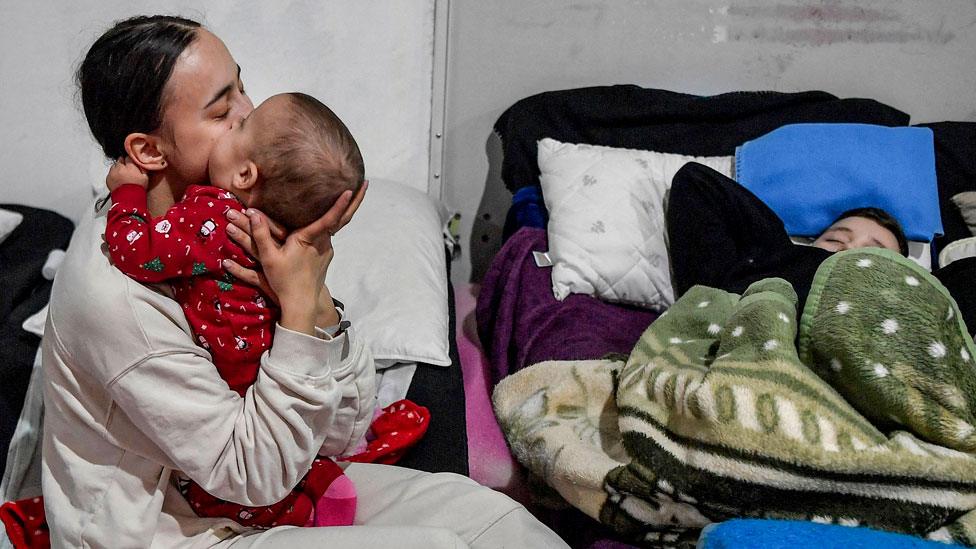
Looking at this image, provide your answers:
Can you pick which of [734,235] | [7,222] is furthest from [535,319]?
[7,222]

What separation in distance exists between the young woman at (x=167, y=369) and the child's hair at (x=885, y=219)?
1312mm

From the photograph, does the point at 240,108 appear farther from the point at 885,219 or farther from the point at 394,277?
the point at 885,219

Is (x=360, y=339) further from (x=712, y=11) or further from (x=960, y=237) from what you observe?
(x=960, y=237)

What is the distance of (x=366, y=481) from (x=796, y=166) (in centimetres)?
129

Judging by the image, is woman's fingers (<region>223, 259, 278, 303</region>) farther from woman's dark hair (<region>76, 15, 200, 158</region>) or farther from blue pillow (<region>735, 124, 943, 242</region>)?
blue pillow (<region>735, 124, 943, 242</region>)

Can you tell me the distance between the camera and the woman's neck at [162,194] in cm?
93

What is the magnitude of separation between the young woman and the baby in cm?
2

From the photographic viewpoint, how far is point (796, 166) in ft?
6.07

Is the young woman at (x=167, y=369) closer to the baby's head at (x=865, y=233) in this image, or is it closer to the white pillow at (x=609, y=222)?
the white pillow at (x=609, y=222)

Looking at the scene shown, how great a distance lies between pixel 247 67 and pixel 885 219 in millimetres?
1574

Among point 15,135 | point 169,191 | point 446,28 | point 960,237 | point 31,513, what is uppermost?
point 446,28

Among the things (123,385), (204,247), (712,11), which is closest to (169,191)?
(204,247)

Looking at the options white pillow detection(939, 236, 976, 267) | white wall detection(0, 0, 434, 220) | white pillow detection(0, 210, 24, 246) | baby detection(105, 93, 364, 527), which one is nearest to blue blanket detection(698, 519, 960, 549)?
baby detection(105, 93, 364, 527)

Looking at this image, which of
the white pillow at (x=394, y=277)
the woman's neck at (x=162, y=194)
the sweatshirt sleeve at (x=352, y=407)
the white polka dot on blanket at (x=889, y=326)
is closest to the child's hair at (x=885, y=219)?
the white polka dot on blanket at (x=889, y=326)
